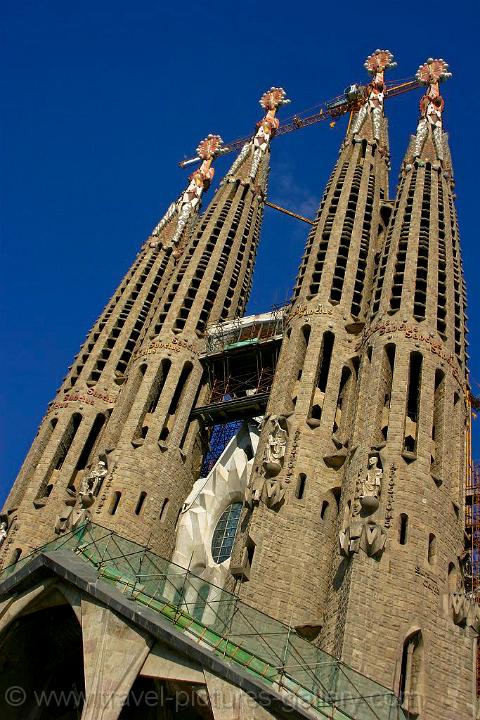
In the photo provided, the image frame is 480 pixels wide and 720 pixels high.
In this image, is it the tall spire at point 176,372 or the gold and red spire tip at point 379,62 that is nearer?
the tall spire at point 176,372

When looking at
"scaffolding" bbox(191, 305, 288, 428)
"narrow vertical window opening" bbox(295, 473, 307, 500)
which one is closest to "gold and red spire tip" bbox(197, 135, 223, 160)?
"scaffolding" bbox(191, 305, 288, 428)

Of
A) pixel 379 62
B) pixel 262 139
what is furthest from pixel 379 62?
pixel 262 139

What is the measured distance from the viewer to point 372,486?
84.1ft

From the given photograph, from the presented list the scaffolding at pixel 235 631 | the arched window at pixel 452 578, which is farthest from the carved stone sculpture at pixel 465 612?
the scaffolding at pixel 235 631

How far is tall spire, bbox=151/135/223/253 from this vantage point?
48.1 metres

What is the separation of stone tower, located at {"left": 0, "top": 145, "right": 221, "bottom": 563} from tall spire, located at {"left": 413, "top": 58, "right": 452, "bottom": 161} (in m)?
13.1

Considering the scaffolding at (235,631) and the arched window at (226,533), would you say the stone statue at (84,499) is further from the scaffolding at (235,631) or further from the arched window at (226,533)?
A: the scaffolding at (235,631)

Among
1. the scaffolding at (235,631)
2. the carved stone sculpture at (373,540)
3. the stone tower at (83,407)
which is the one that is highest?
the stone tower at (83,407)

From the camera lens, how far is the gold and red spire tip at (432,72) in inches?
1890

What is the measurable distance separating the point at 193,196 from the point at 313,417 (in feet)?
78.1

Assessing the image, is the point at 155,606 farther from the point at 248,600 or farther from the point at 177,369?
the point at 177,369

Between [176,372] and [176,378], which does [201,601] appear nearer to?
[176,378]

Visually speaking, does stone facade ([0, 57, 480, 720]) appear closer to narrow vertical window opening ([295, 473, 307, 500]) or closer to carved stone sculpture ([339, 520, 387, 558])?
carved stone sculpture ([339, 520, 387, 558])
